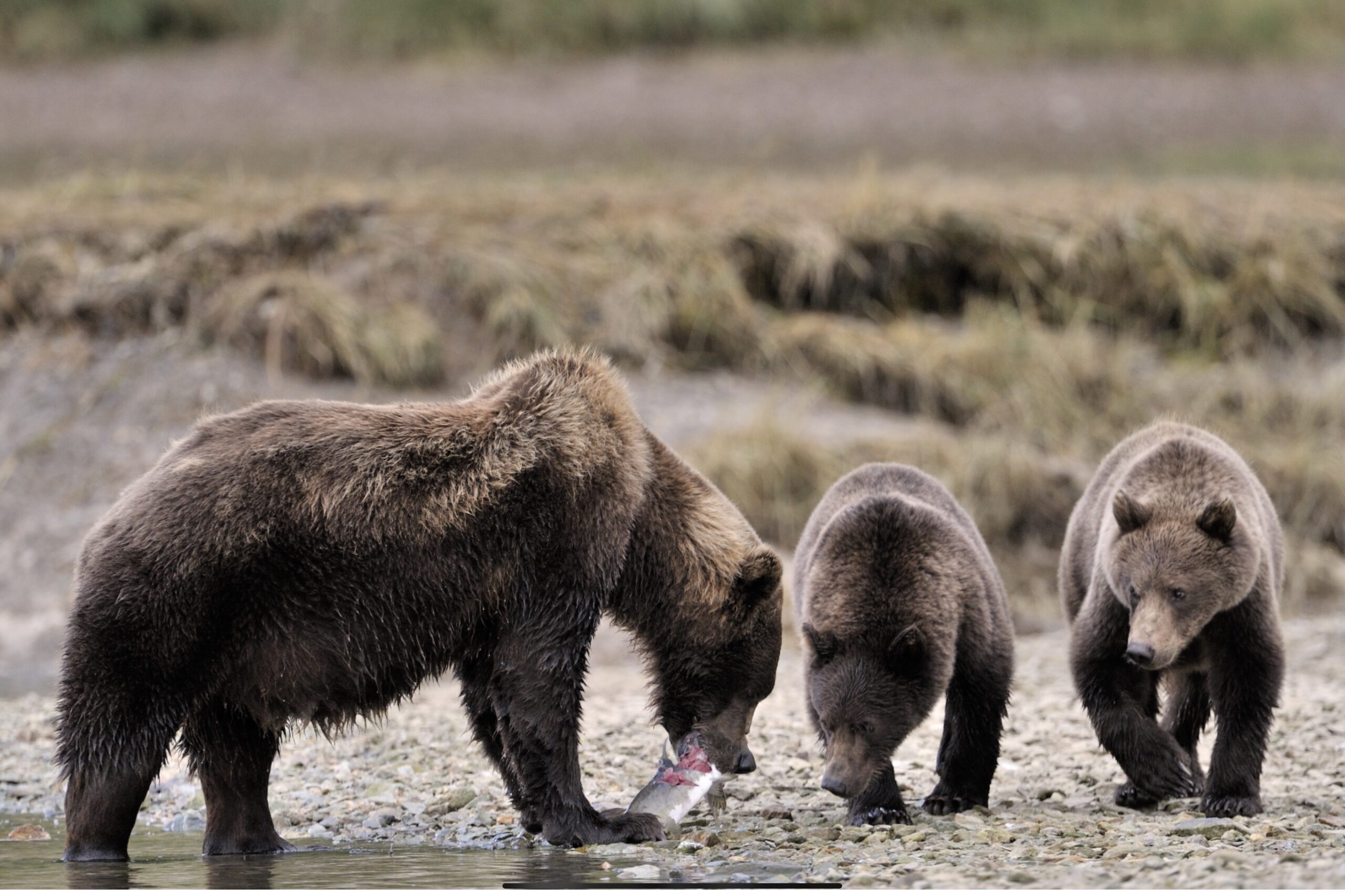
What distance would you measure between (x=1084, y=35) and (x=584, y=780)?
18.6 metres

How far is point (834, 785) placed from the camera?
23.0 feet

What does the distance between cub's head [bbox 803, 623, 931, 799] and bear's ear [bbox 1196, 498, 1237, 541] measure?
50.4 inches

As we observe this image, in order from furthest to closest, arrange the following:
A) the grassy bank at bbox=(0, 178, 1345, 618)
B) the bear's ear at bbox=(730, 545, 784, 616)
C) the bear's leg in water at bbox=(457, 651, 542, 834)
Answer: the grassy bank at bbox=(0, 178, 1345, 618), the bear's ear at bbox=(730, 545, 784, 616), the bear's leg in water at bbox=(457, 651, 542, 834)

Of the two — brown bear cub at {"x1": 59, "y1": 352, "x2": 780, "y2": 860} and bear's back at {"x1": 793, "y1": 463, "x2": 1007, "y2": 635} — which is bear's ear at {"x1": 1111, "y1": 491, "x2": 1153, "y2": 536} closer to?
bear's back at {"x1": 793, "y1": 463, "x2": 1007, "y2": 635}

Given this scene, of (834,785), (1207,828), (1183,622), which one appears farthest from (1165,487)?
(834,785)

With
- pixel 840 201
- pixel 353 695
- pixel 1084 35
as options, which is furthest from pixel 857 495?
pixel 1084 35

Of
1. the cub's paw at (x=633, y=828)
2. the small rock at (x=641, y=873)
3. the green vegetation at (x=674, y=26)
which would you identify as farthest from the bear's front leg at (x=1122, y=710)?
the green vegetation at (x=674, y=26)

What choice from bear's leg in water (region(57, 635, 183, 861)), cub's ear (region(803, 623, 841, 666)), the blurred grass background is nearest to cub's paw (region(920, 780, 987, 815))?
cub's ear (region(803, 623, 841, 666))

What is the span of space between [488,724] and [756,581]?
4.33ft

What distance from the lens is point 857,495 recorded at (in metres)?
8.39

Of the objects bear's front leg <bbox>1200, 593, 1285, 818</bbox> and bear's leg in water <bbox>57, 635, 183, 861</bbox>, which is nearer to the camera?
bear's leg in water <bbox>57, 635, 183, 861</bbox>

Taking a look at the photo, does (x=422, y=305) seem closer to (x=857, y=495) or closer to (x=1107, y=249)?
(x=1107, y=249)

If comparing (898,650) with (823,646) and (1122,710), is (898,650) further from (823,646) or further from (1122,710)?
(1122,710)

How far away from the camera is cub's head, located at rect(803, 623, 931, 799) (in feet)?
23.6
